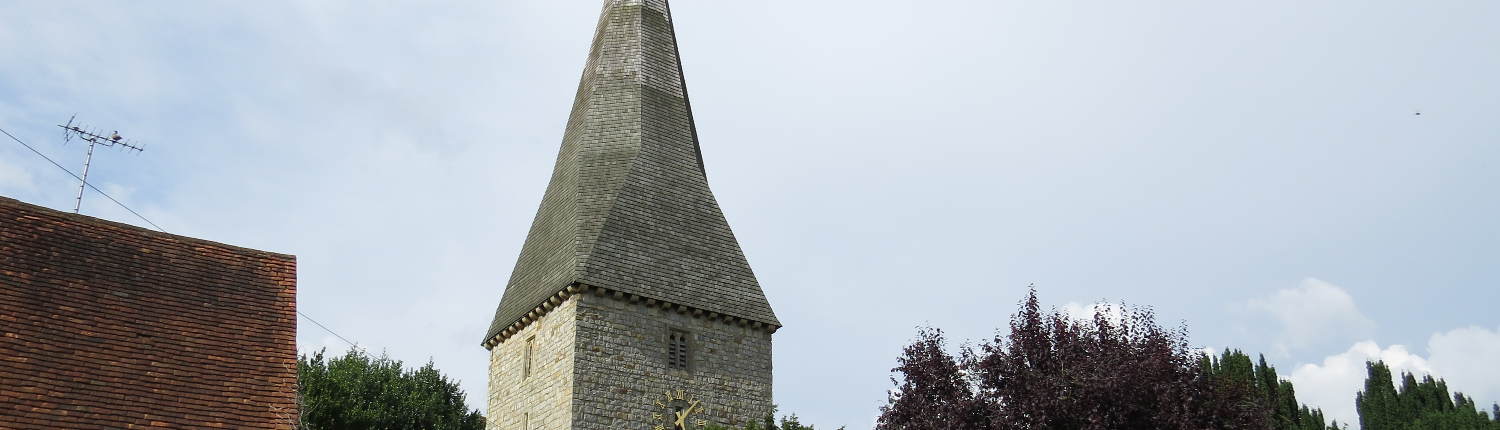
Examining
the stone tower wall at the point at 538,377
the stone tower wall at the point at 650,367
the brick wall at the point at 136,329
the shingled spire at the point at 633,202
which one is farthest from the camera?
the shingled spire at the point at 633,202

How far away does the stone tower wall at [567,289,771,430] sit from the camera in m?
20.3

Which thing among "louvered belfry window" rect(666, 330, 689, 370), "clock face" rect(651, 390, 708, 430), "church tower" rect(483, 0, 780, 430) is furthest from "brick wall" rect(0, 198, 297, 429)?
"louvered belfry window" rect(666, 330, 689, 370)

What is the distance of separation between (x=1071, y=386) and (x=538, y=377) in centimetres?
1103

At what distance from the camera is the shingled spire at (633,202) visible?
72.4 ft

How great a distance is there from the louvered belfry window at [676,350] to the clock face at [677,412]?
572mm

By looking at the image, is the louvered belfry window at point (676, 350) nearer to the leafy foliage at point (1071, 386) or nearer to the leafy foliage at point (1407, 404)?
the leafy foliage at point (1071, 386)

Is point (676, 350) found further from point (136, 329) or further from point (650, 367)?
point (136, 329)

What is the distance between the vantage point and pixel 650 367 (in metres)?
21.3

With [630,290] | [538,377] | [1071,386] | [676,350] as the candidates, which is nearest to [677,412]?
[676,350]

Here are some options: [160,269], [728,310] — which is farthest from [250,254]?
[728,310]

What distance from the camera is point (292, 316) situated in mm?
12672

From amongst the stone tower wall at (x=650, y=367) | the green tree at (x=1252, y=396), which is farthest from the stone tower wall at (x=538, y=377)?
Answer: the green tree at (x=1252, y=396)

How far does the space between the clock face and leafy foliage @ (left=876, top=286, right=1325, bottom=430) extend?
5248mm

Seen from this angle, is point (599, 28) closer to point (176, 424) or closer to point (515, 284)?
point (515, 284)
